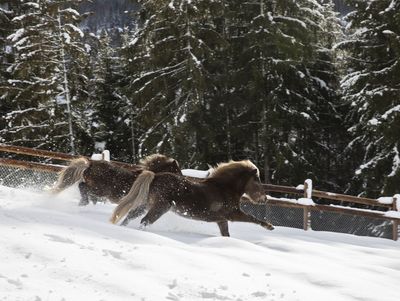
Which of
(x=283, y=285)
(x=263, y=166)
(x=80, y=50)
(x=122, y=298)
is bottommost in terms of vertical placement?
(x=263, y=166)

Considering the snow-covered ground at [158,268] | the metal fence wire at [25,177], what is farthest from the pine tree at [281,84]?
the snow-covered ground at [158,268]

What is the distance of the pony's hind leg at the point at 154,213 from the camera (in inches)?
300

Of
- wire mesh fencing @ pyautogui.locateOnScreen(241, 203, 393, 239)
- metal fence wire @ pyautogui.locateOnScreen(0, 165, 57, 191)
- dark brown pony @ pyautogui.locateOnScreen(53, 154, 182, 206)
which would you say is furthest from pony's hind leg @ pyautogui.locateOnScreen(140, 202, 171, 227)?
wire mesh fencing @ pyautogui.locateOnScreen(241, 203, 393, 239)

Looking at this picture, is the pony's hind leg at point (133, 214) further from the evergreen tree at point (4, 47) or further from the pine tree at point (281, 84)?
the evergreen tree at point (4, 47)

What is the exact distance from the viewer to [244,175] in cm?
884

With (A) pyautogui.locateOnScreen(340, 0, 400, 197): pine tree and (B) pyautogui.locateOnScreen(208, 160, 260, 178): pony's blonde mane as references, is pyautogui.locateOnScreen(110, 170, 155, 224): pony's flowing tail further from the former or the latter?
(A) pyautogui.locateOnScreen(340, 0, 400, 197): pine tree

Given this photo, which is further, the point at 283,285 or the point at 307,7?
the point at 307,7

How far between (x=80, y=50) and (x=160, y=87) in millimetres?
3623

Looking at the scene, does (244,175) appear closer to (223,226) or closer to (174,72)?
(223,226)

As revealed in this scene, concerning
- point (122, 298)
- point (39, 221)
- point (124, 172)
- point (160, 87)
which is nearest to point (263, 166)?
point (160, 87)

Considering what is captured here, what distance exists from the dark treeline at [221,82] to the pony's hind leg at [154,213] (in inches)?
486

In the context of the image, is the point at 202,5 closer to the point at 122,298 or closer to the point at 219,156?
the point at 219,156

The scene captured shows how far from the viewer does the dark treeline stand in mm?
19562

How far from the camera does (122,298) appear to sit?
11.8 ft
